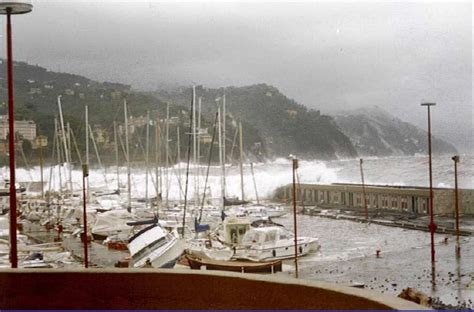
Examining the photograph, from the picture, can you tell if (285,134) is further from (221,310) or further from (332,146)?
(221,310)

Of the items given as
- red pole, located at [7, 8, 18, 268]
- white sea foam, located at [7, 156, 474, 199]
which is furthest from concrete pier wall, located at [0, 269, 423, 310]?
white sea foam, located at [7, 156, 474, 199]

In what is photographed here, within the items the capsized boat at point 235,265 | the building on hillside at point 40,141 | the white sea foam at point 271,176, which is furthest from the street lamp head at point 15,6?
the building on hillside at point 40,141

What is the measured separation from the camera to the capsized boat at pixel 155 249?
1818cm

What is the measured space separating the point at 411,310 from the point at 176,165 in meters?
43.5

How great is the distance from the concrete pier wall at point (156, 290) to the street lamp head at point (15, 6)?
3.32m

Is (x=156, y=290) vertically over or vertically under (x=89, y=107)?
under

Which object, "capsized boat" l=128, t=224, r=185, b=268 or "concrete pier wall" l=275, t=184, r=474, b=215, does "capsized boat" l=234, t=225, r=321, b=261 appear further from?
"concrete pier wall" l=275, t=184, r=474, b=215

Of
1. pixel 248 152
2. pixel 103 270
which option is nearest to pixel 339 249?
pixel 103 270

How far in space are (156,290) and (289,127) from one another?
87.4 meters

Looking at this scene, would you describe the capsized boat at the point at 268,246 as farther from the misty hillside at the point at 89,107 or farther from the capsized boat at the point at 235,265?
the misty hillside at the point at 89,107

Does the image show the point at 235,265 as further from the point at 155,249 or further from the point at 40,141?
the point at 40,141

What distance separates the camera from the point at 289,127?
90.8 meters

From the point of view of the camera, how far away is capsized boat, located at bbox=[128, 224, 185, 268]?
59.7ft

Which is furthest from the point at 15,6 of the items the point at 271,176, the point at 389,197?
the point at 271,176
